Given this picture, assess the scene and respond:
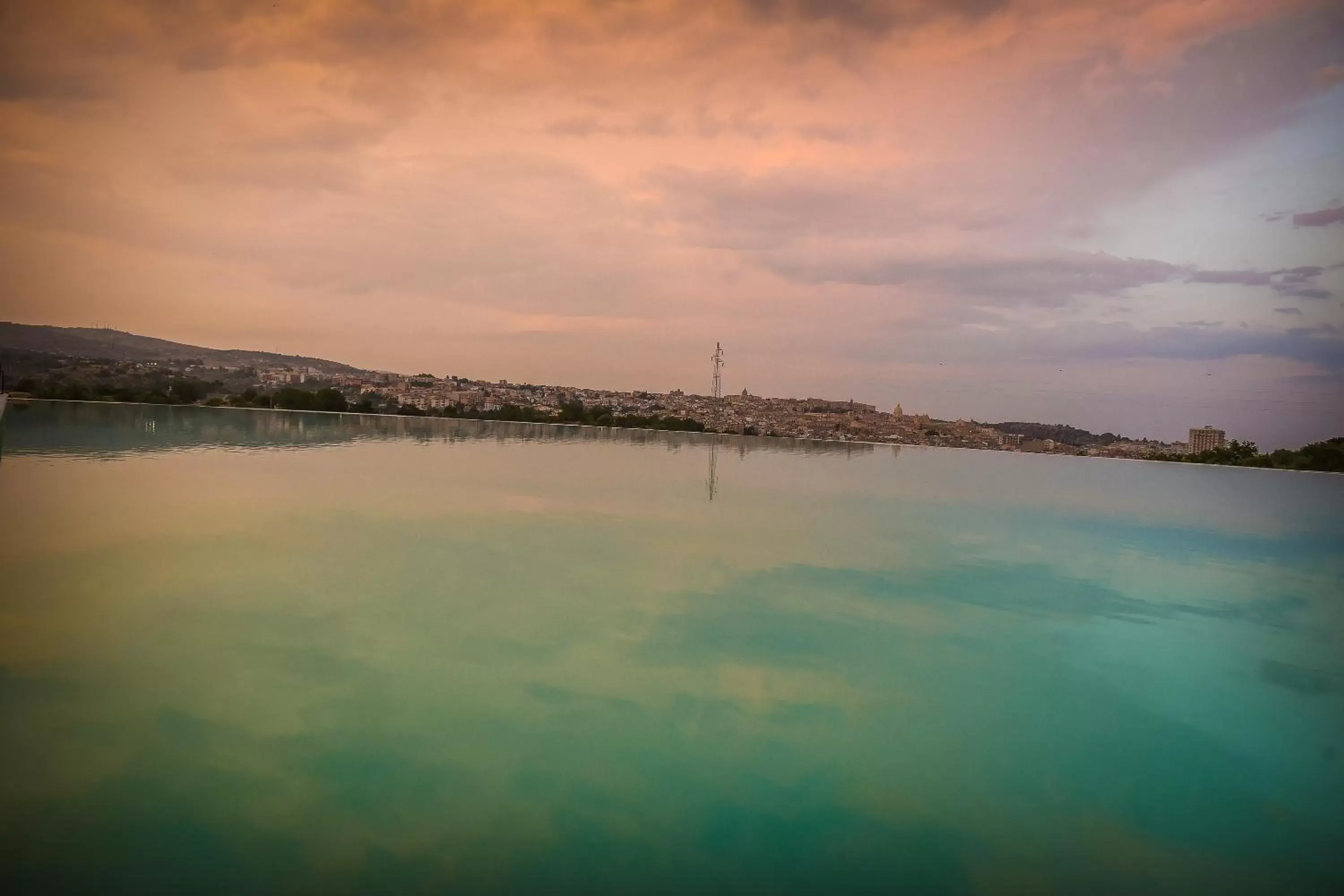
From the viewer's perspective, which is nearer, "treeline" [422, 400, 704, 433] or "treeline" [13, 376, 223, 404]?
"treeline" [13, 376, 223, 404]

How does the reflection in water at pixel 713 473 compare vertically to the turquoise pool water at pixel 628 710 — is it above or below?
above

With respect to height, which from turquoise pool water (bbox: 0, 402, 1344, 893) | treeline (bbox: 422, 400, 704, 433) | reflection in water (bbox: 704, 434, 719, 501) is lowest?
turquoise pool water (bbox: 0, 402, 1344, 893)

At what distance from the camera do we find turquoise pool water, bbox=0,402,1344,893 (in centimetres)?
306

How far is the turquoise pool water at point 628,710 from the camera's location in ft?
10.0

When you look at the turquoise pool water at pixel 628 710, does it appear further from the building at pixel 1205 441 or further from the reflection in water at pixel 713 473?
the building at pixel 1205 441

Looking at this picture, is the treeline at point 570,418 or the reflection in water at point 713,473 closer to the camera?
the reflection in water at point 713,473

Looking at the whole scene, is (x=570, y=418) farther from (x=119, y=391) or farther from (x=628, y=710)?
(x=628, y=710)

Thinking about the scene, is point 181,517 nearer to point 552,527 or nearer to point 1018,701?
point 552,527

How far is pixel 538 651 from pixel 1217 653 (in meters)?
A: 5.81

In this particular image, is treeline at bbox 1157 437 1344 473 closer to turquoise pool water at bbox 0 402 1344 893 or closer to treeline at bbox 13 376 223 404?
turquoise pool water at bbox 0 402 1344 893

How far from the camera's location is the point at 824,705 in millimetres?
4793

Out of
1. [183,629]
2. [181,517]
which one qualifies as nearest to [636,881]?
[183,629]

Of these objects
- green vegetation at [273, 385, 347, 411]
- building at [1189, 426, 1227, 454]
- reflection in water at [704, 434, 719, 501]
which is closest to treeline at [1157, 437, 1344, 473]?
building at [1189, 426, 1227, 454]

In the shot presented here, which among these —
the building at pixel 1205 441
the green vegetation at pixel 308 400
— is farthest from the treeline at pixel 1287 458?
the green vegetation at pixel 308 400
